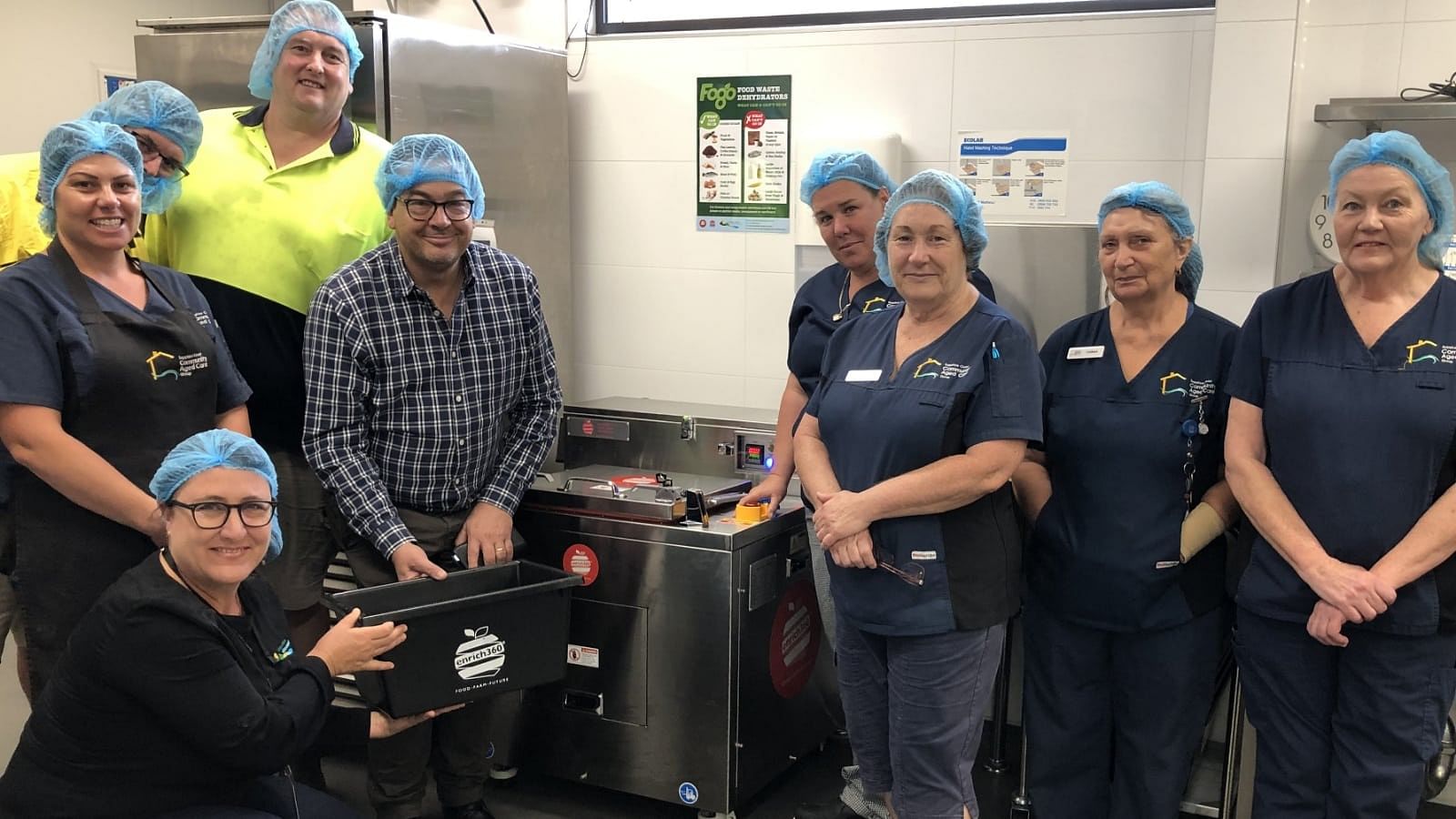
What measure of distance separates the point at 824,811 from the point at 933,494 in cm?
111

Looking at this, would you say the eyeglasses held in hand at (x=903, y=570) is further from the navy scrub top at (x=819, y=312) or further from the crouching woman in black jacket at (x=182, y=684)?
the crouching woman in black jacket at (x=182, y=684)

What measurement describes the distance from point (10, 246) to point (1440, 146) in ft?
10.5

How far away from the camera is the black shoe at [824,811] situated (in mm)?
2752

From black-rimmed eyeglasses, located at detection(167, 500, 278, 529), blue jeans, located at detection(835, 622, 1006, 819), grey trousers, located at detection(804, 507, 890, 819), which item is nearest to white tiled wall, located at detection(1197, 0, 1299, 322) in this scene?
grey trousers, located at detection(804, 507, 890, 819)

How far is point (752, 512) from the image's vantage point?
2.68m

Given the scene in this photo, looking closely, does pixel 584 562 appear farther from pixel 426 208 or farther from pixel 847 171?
pixel 847 171

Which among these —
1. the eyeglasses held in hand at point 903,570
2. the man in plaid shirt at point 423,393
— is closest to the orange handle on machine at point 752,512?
the man in plaid shirt at point 423,393

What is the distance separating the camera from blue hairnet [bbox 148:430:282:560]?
5.83 ft

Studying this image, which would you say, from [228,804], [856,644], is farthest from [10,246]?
[856,644]

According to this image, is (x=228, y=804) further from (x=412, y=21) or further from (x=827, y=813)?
(x=412, y=21)

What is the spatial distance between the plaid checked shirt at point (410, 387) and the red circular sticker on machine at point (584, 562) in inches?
10.5

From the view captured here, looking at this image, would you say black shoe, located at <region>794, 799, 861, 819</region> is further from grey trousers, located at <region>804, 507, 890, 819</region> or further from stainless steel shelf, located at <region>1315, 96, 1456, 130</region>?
stainless steel shelf, located at <region>1315, 96, 1456, 130</region>

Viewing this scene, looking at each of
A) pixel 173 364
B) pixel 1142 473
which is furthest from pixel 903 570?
pixel 173 364

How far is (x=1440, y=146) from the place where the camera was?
2746 millimetres
